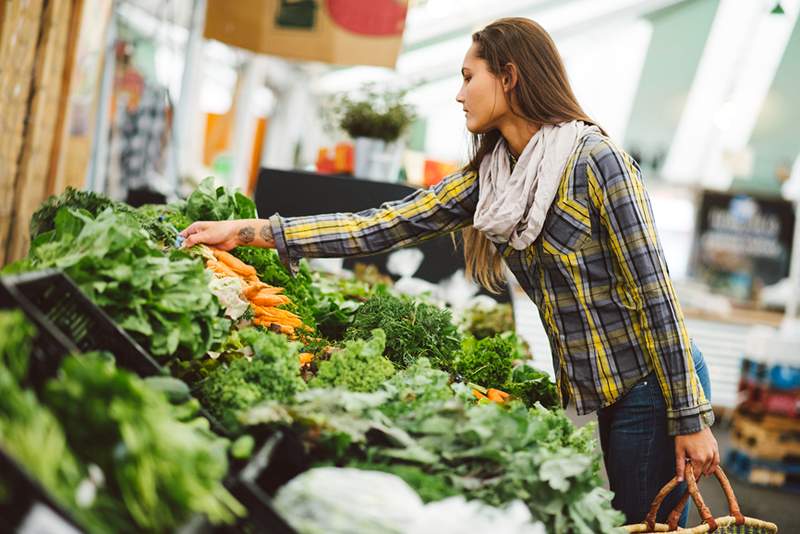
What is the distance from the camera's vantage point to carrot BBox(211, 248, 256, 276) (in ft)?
8.83

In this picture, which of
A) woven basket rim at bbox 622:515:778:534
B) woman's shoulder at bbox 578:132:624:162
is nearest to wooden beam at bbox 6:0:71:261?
woman's shoulder at bbox 578:132:624:162

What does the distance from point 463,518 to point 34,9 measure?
12.8ft

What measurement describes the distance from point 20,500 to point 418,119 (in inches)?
183

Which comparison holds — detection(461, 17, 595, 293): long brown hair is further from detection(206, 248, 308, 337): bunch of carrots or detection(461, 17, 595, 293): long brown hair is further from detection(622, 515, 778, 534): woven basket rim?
detection(622, 515, 778, 534): woven basket rim

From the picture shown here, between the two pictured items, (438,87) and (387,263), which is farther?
(438,87)

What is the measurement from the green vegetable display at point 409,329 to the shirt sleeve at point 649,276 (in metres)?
0.65

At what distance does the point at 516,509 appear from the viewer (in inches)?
60.9

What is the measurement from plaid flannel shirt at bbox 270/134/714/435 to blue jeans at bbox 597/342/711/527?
1.7 inches

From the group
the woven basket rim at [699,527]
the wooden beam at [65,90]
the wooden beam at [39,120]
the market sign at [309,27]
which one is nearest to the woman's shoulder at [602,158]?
the woven basket rim at [699,527]

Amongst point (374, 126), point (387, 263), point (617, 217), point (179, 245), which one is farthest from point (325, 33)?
point (617, 217)

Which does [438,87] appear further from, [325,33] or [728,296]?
[325,33]

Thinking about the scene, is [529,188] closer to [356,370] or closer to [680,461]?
[356,370]

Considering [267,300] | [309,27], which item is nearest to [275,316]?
[267,300]

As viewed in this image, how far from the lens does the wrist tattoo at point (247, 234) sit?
2.59 metres
